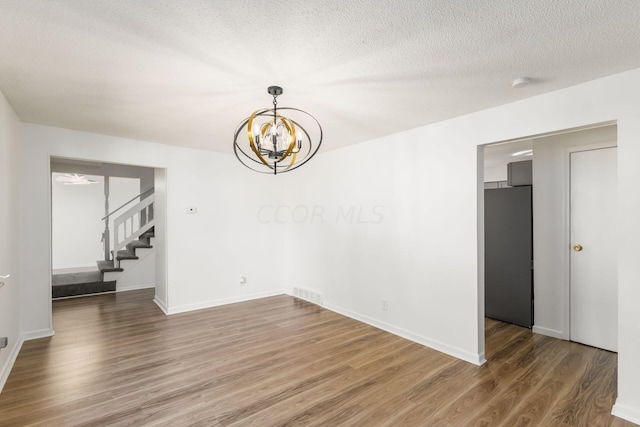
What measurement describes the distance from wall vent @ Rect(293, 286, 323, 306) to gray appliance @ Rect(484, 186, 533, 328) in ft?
8.08

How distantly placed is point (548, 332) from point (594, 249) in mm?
1110

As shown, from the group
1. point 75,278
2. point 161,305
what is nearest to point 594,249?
point 161,305

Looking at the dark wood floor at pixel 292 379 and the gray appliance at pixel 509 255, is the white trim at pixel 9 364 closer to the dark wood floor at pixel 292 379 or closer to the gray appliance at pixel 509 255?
the dark wood floor at pixel 292 379

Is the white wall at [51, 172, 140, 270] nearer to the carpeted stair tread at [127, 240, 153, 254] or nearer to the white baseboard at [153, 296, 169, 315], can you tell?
the carpeted stair tread at [127, 240, 153, 254]

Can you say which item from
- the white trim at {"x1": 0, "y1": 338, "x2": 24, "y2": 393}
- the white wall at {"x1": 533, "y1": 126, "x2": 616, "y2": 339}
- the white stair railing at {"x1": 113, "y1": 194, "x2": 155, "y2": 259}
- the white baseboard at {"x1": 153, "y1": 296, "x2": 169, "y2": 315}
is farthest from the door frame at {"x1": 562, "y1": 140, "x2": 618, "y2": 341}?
the white stair railing at {"x1": 113, "y1": 194, "x2": 155, "y2": 259}

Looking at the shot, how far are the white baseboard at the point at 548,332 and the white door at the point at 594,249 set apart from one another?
0.12 meters

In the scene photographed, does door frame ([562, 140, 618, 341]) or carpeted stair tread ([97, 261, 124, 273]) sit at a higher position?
door frame ([562, 140, 618, 341])

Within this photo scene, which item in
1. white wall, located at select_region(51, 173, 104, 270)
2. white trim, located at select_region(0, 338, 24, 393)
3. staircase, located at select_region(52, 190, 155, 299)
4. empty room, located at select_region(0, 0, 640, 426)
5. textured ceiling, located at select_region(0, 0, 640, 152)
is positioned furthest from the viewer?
white wall, located at select_region(51, 173, 104, 270)

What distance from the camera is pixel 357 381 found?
106 inches

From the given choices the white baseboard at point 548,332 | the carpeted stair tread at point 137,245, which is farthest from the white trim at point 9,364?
the white baseboard at point 548,332

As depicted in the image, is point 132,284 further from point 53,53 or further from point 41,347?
point 53,53

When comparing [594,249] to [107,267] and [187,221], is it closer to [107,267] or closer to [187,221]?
[187,221]

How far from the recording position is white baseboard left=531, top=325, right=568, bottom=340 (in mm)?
3544

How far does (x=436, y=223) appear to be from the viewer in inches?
134
